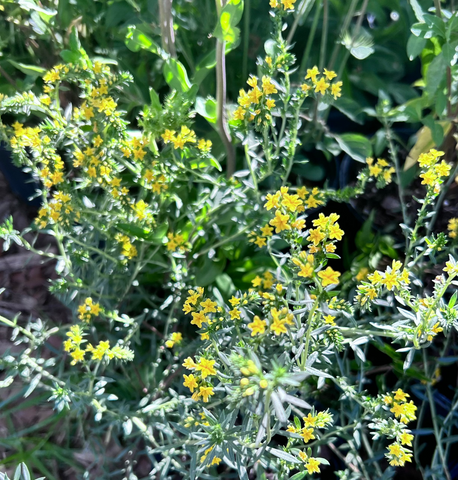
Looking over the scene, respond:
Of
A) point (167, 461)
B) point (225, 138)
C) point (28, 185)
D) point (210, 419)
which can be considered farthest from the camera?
point (28, 185)

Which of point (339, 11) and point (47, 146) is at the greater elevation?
point (339, 11)

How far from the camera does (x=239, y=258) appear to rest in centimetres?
125

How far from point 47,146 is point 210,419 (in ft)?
2.09

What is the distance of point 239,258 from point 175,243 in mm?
304

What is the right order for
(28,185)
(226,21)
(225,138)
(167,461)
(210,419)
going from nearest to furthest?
(210,419)
(226,21)
(167,461)
(225,138)
(28,185)

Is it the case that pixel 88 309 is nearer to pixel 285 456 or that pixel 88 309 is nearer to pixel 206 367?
pixel 206 367

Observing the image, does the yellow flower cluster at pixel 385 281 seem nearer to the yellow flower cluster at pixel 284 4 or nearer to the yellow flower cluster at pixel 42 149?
the yellow flower cluster at pixel 284 4

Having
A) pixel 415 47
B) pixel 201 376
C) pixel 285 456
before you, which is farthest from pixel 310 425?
pixel 415 47

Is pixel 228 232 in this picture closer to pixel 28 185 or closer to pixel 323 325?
pixel 323 325

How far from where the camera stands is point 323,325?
0.72 metres

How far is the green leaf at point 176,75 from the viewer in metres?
0.91

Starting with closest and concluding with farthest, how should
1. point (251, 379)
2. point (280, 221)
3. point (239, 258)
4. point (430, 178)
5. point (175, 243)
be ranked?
point (251, 379)
point (280, 221)
point (430, 178)
point (175, 243)
point (239, 258)

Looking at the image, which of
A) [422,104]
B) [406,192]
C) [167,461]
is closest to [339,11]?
[422,104]

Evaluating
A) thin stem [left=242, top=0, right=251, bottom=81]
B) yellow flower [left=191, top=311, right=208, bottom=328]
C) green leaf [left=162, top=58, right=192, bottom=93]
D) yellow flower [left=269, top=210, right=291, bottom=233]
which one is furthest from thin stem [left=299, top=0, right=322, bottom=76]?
yellow flower [left=191, top=311, right=208, bottom=328]
